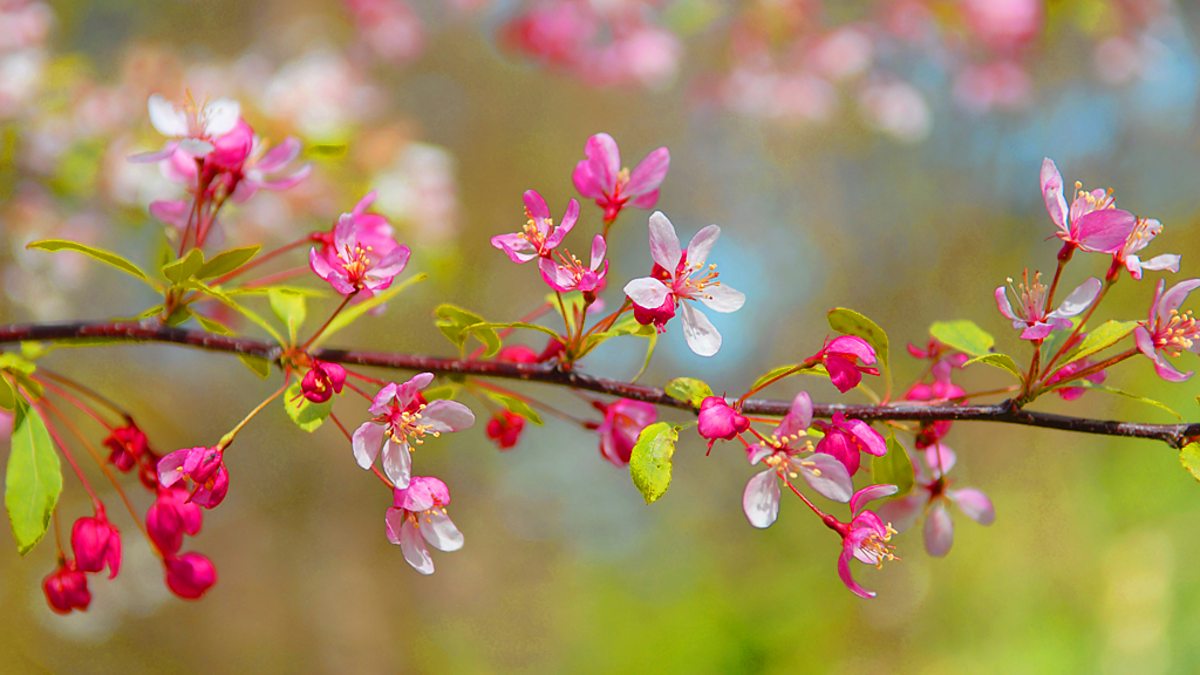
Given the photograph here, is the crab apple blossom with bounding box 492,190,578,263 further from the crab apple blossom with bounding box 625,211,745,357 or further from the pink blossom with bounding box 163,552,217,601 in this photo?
the pink blossom with bounding box 163,552,217,601

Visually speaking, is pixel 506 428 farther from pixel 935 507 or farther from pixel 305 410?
pixel 935 507

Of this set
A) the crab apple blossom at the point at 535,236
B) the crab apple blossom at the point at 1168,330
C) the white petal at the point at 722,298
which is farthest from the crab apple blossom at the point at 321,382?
the crab apple blossom at the point at 1168,330

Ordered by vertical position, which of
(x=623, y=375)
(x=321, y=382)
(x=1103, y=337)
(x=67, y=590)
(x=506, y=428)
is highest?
(x=1103, y=337)

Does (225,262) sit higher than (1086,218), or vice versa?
(1086,218)

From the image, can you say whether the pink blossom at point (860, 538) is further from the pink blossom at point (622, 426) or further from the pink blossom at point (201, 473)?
the pink blossom at point (201, 473)

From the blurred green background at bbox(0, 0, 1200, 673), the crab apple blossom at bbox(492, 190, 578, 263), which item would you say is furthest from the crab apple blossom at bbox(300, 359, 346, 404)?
the blurred green background at bbox(0, 0, 1200, 673)

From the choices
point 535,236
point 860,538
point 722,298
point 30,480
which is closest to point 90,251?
point 30,480
